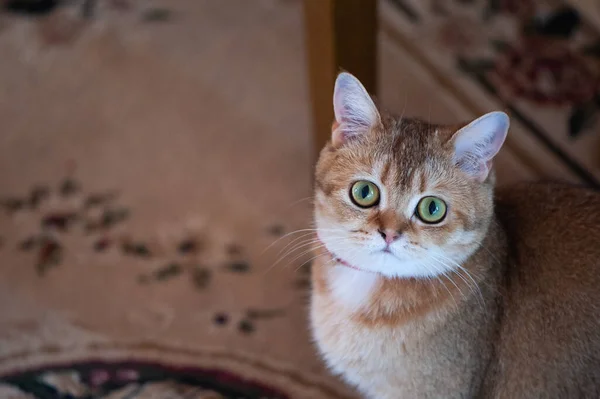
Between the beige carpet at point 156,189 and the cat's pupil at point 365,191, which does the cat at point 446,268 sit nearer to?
the cat's pupil at point 365,191

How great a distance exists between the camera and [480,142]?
2.62ft

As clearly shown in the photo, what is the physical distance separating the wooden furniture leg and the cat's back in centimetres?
41

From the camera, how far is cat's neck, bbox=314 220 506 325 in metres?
0.84

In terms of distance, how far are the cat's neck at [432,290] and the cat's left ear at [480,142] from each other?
8 cm

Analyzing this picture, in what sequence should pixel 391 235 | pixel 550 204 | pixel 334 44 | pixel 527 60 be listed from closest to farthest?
1. pixel 391 235
2. pixel 550 204
3. pixel 334 44
4. pixel 527 60

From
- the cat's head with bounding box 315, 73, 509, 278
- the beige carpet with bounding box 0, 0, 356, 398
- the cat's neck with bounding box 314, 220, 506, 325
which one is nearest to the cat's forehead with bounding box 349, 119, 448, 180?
the cat's head with bounding box 315, 73, 509, 278

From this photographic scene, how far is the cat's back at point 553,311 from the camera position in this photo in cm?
81

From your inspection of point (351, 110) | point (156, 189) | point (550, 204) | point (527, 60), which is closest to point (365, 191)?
point (351, 110)

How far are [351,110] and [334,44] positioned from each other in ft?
0.81

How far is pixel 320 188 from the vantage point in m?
0.87

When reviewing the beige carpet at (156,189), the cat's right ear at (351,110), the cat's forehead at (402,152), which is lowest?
the beige carpet at (156,189)

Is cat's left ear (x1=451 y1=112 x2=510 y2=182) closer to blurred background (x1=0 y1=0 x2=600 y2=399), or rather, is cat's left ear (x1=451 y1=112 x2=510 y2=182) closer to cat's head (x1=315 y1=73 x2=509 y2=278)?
cat's head (x1=315 y1=73 x2=509 y2=278)

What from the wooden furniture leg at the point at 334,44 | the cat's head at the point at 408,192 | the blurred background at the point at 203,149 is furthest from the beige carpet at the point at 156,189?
the cat's head at the point at 408,192

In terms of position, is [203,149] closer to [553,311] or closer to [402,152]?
[402,152]
